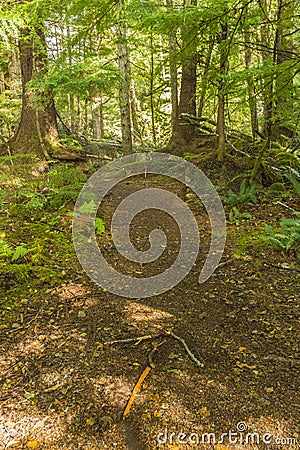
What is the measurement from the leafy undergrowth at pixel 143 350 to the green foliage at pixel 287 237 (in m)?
0.09

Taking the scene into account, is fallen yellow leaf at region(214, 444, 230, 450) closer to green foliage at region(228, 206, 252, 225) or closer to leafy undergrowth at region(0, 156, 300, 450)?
leafy undergrowth at region(0, 156, 300, 450)

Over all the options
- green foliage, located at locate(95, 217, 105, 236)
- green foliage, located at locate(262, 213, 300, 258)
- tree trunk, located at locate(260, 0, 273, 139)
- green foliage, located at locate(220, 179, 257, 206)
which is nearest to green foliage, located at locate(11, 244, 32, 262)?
green foliage, located at locate(95, 217, 105, 236)

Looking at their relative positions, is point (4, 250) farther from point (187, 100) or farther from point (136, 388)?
point (187, 100)

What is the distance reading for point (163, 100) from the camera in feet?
53.2

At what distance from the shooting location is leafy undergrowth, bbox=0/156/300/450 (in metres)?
2.34

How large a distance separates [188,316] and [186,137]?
7.21 metres

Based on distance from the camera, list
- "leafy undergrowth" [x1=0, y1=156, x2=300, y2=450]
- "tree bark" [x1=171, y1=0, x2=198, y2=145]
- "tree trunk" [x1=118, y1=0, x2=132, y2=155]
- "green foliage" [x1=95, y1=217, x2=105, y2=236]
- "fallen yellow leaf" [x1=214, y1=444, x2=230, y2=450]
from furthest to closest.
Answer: "tree bark" [x1=171, y1=0, x2=198, y2=145] → "tree trunk" [x1=118, y1=0, x2=132, y2=155] → "green foliage" [x1=95, y1=217, x2=105, y2=236] → "leafy undergrowth" [x1=0, y1=156, x2=300, y2=450] → "fallen yellow leaf" [x1=214, y1=444, x2=230, y2=450]

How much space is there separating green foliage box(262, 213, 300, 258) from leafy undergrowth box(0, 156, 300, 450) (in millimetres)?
86

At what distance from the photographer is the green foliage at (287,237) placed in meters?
5.00

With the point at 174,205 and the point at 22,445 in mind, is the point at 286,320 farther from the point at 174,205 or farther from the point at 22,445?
the point at 174,205

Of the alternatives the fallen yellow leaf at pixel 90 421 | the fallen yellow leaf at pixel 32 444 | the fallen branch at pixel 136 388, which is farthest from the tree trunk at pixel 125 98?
the fallen yellow leaf at pixel 32 444

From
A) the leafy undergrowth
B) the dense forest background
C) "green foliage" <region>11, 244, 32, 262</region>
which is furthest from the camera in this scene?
the dense forest background

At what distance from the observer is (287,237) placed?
A: 16.5 ft

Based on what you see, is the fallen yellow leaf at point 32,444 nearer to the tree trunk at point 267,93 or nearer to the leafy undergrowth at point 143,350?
the leafy undergrowth at point 143,350
